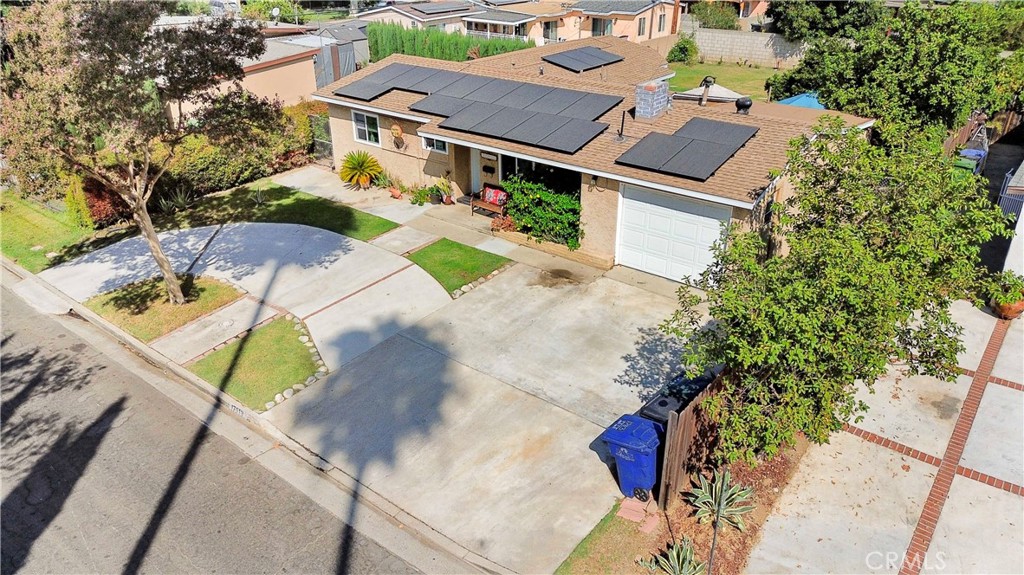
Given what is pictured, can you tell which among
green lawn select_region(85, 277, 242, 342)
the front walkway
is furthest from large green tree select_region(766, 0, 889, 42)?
green lawn select_region(85, 277, 242, 342)

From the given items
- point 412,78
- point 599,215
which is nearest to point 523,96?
point 412,78

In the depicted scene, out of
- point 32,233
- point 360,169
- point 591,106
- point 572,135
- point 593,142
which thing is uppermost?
point 591,106

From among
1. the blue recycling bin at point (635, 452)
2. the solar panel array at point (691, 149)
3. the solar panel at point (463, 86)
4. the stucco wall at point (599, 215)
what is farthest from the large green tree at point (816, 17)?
the blue recycling bin at point (635, 452)

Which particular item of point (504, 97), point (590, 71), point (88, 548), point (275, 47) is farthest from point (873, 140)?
point (275, 47)

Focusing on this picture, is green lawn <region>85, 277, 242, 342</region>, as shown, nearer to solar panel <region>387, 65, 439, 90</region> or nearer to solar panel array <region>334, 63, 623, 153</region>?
solar panel array <region>334, 63, 623, 153</region>

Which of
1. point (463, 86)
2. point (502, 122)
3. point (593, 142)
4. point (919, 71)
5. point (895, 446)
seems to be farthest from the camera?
point (463, 86)

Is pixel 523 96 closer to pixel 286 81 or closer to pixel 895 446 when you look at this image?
pixel 895 446

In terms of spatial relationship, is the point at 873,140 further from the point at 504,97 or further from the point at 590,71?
the point at 504,97
